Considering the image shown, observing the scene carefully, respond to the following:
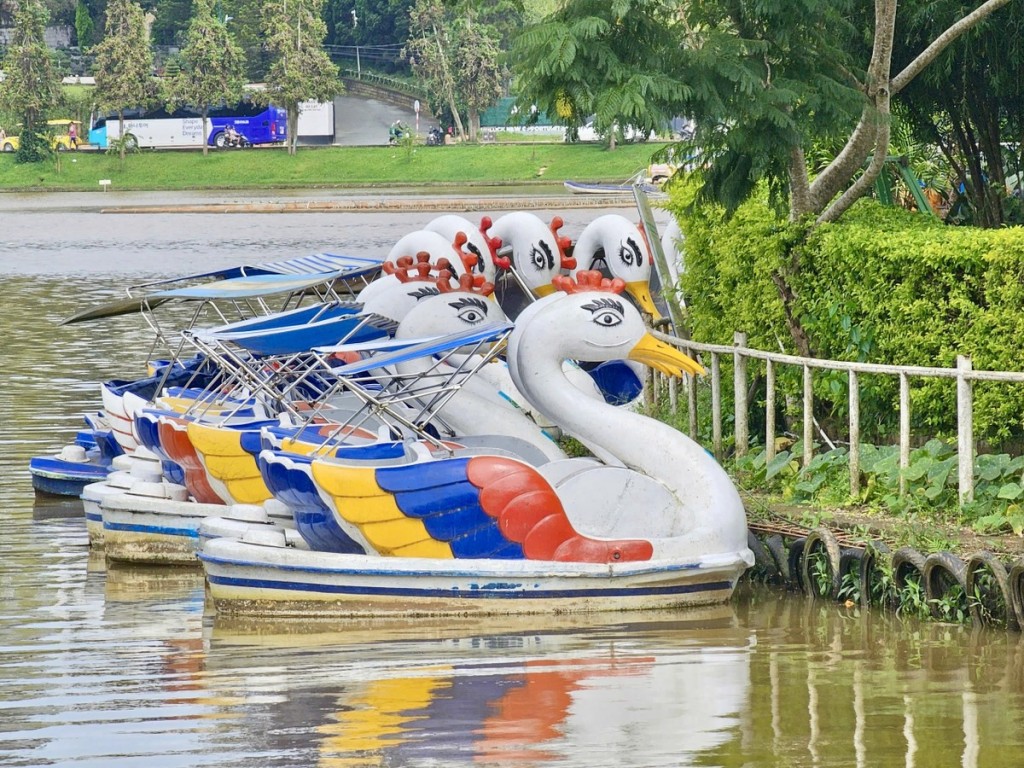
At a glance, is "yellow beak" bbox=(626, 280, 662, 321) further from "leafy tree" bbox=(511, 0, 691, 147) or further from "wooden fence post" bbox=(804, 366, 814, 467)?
"wooden fence post" bbox=(804, 366, 814, 467)

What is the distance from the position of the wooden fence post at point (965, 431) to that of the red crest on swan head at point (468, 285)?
4.50 meters

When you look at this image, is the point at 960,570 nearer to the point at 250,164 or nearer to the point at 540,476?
the point at 540,476

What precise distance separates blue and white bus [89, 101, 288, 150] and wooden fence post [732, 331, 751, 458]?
78.2 meters

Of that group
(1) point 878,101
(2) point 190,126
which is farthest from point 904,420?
(2) point 190,126

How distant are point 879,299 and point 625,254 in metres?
5.14

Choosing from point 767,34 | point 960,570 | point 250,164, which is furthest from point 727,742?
point 250,164

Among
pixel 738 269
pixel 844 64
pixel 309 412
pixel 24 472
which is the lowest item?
pixel 24 472

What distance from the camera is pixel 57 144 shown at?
294 feet

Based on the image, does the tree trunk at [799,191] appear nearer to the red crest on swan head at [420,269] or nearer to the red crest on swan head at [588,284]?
the red crest on swan head at [420,269]

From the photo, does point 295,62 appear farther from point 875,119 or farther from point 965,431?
point 965,431

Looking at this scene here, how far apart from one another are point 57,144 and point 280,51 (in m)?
12.2

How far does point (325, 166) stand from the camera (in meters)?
86.6

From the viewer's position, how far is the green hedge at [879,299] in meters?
12.4

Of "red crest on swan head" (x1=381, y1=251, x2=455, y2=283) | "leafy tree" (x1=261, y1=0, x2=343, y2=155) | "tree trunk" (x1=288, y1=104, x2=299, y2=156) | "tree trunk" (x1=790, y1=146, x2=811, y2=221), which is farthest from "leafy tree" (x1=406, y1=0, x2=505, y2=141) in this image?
"tree trunk" (x1=790, y1=146, x2=811, y2=221)
